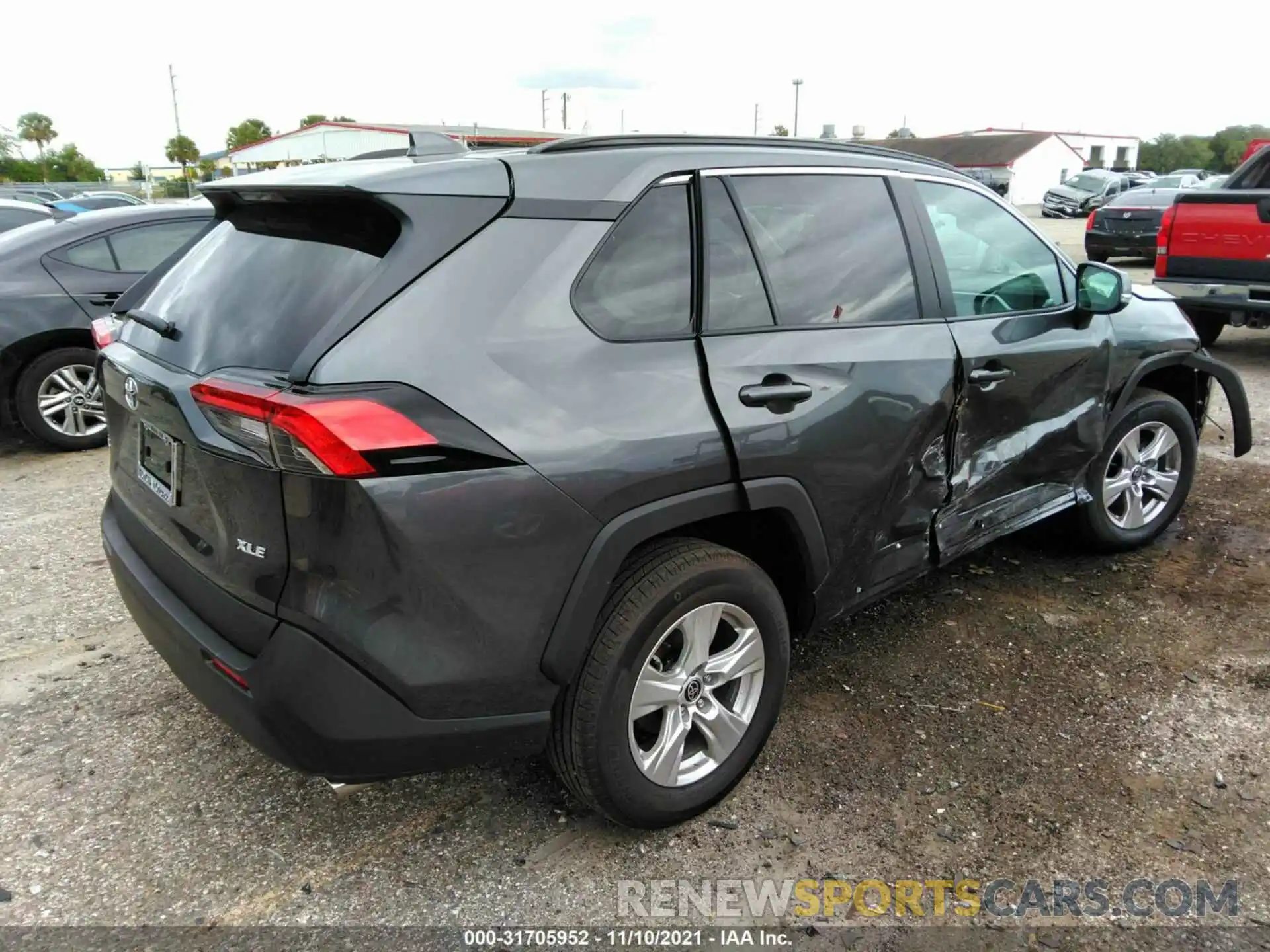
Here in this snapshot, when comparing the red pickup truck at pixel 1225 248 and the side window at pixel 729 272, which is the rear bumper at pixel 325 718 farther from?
the red pickup truck at pixel 1225 248

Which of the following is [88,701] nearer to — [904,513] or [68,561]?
[68,561]

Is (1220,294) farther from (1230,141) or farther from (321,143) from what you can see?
Answer: (1230,141)

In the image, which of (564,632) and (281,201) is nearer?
(564,632)

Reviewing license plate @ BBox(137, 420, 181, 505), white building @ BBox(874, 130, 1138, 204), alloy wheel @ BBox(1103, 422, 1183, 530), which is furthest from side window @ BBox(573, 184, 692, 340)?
white building @ BBox(874, 130, 1138, 204)

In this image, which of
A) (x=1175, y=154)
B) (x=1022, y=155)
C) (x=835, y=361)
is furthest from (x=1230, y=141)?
(x=835, y=361)

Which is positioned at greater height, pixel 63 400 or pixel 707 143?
pixel 707 143

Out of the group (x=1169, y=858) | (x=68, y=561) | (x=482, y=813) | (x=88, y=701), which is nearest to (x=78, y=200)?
(x=68, y=561)

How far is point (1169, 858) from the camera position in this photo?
8.00 ft

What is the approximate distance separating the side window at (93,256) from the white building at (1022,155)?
58.4 meters

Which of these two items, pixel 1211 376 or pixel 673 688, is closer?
pixel 673 688

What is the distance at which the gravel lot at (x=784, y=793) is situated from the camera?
93.0 inches

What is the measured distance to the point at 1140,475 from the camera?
4.24 m

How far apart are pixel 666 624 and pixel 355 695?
2.55 ft

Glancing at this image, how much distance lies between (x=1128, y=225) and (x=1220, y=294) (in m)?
8.04
